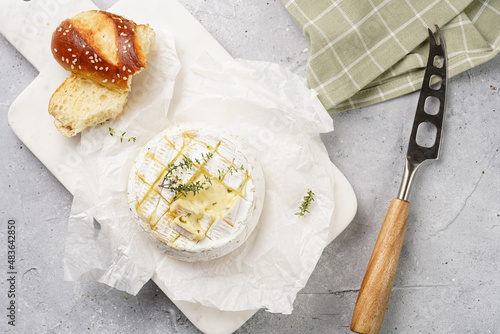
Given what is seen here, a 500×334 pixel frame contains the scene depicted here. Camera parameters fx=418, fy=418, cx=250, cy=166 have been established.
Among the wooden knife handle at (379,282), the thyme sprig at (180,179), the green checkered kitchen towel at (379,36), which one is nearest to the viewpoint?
the thyme sprig at (180,179)

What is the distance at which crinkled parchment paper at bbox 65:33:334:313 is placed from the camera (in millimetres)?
1836

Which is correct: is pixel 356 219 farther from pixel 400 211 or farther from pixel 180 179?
pixel 180 179

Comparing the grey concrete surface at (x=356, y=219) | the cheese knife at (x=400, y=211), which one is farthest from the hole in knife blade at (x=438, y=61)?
the grey concrete surface at (x=356, y=219)

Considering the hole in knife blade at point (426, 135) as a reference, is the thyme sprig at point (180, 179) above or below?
above

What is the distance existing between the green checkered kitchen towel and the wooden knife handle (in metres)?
0.65

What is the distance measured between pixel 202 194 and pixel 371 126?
2.94ft

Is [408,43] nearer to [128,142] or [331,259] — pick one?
[331,259]

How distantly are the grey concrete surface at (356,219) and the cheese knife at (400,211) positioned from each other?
0.09 meters

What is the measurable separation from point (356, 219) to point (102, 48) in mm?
1386

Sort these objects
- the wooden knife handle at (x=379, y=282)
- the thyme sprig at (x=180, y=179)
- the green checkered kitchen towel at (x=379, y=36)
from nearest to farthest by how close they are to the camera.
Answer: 1. the thyme sprig at (x=180, y=179)
2. the wooden knife handle at (x=379, y=282)
3. the green checkered kitchen towel at (x=379, y=36)

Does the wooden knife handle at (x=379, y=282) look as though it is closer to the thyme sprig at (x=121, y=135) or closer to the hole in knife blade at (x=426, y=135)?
the hole in knife blade at (x=426, y=135)

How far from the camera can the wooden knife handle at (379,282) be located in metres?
1.75

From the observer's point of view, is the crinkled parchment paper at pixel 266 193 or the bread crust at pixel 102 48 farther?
the crinkled parchment paper at pixel 266 193

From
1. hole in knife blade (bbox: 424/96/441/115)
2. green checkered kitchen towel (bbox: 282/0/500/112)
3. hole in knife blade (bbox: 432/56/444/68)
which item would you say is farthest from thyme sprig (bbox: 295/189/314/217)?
hole in knife blade (bbox: 432/56/444/68)
